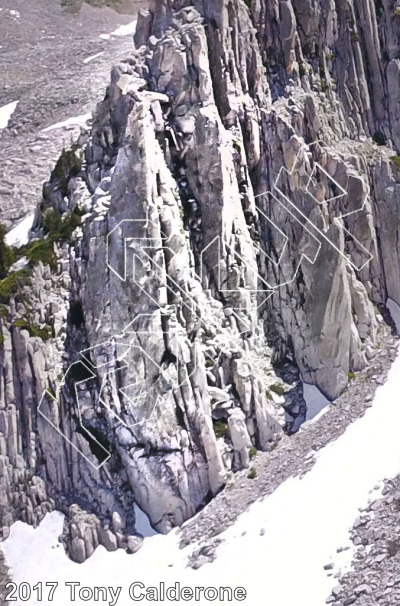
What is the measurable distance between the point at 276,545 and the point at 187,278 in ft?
46.9

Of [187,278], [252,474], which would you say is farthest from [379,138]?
[252,474]

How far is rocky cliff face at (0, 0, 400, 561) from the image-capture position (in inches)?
1507

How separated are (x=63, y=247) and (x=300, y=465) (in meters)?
17.3

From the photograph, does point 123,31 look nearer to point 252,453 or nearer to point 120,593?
point 252,453

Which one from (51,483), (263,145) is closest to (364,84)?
(263,145)

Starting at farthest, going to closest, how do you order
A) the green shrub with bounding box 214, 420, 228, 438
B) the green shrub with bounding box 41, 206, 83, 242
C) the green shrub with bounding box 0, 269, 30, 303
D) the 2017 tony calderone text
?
the green shrub with bounding box 41, 206, 83, 242, the green shrub with bounding box 0, 269, 30, 303, the green shrub with bounding box 214, 420, 228, 438, the 2017 tony calderone text

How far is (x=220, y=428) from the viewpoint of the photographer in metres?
39.1

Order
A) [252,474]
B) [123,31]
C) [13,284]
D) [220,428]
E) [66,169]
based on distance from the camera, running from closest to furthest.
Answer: [252,474] → [220,428] → [13,284] → [66,169] → [123,31]

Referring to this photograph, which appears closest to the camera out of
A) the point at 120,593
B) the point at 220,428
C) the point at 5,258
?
the point at 120,593

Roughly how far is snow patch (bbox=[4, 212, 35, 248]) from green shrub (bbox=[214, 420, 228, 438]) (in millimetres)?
16756

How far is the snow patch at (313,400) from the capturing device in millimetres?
40844

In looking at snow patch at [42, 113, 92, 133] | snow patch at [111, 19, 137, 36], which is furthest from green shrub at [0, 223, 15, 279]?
snow patch at [111, 19, 137, 36]

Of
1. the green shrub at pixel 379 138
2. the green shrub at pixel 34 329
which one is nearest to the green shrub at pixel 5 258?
the green shrub at pixel 34 329
